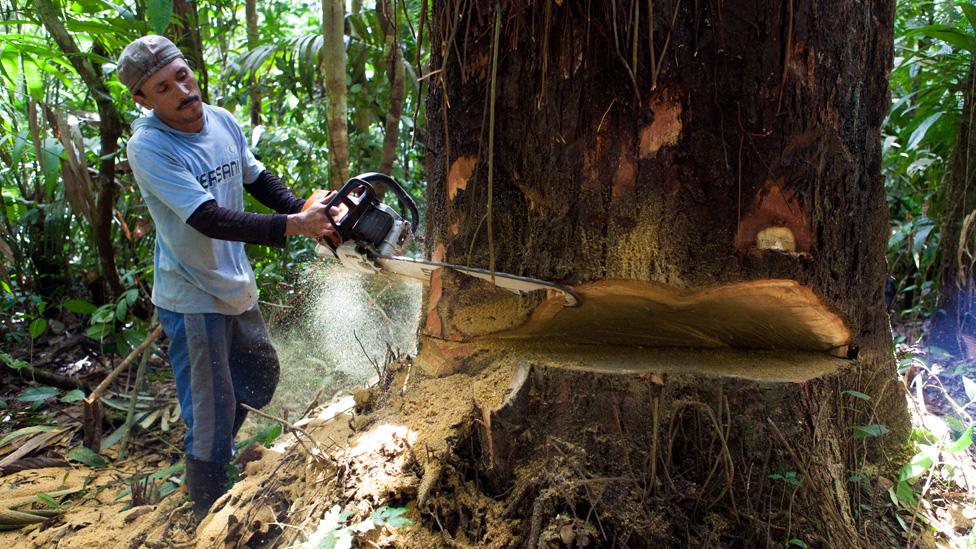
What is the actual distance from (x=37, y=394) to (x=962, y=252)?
477 cm

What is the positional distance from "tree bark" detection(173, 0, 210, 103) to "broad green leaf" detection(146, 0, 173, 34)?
0.95 meters

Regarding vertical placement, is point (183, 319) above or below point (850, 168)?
below

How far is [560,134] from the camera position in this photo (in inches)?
72.8

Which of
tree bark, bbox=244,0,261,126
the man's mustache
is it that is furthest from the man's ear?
tree bark, bbox=244,0,261,126

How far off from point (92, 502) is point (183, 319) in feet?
3.45

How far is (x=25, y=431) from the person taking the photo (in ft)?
11.4

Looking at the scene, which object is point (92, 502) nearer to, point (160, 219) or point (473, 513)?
point (160, 219)

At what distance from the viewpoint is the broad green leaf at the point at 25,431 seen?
3.43 meters

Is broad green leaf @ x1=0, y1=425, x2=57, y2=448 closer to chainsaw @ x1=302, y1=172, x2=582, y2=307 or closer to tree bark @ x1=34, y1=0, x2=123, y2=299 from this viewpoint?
tree bark @ x1=34, y1=0, x2=123, y2=299

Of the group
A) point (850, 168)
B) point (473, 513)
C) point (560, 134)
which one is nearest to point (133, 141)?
point (560, 134)

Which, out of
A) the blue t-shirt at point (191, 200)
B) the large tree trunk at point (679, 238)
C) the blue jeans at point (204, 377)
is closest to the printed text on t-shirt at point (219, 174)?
the blue t-shirt at point (191, 200)

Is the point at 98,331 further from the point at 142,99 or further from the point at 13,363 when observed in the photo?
the point at 142,99

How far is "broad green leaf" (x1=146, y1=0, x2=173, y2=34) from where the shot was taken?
10.5 ft

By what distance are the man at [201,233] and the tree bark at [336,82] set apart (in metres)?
0.92
